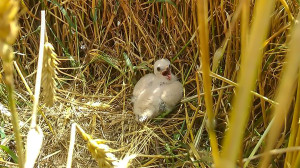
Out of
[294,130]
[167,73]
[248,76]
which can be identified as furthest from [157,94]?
[248,76]

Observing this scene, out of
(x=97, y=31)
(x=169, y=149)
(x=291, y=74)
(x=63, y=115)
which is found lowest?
(x=169, y=149)

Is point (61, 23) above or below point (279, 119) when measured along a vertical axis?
above

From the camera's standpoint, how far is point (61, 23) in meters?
1.56

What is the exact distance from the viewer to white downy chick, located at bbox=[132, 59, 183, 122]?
1.42 metres

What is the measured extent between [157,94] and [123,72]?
16cm

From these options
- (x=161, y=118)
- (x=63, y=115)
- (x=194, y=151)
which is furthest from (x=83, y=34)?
(x=194, y=151)

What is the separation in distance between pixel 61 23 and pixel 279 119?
137 cm

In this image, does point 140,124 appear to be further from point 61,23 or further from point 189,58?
point 61,23

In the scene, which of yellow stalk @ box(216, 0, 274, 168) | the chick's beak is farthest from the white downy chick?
yellow stalk @ box(216, 0, 274, 168)

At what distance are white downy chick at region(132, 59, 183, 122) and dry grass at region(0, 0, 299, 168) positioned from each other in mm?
42

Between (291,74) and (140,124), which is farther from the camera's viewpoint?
(140,124)

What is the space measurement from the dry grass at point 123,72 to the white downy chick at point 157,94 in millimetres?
42

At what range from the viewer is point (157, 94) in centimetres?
147

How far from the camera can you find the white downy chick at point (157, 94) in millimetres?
1422
